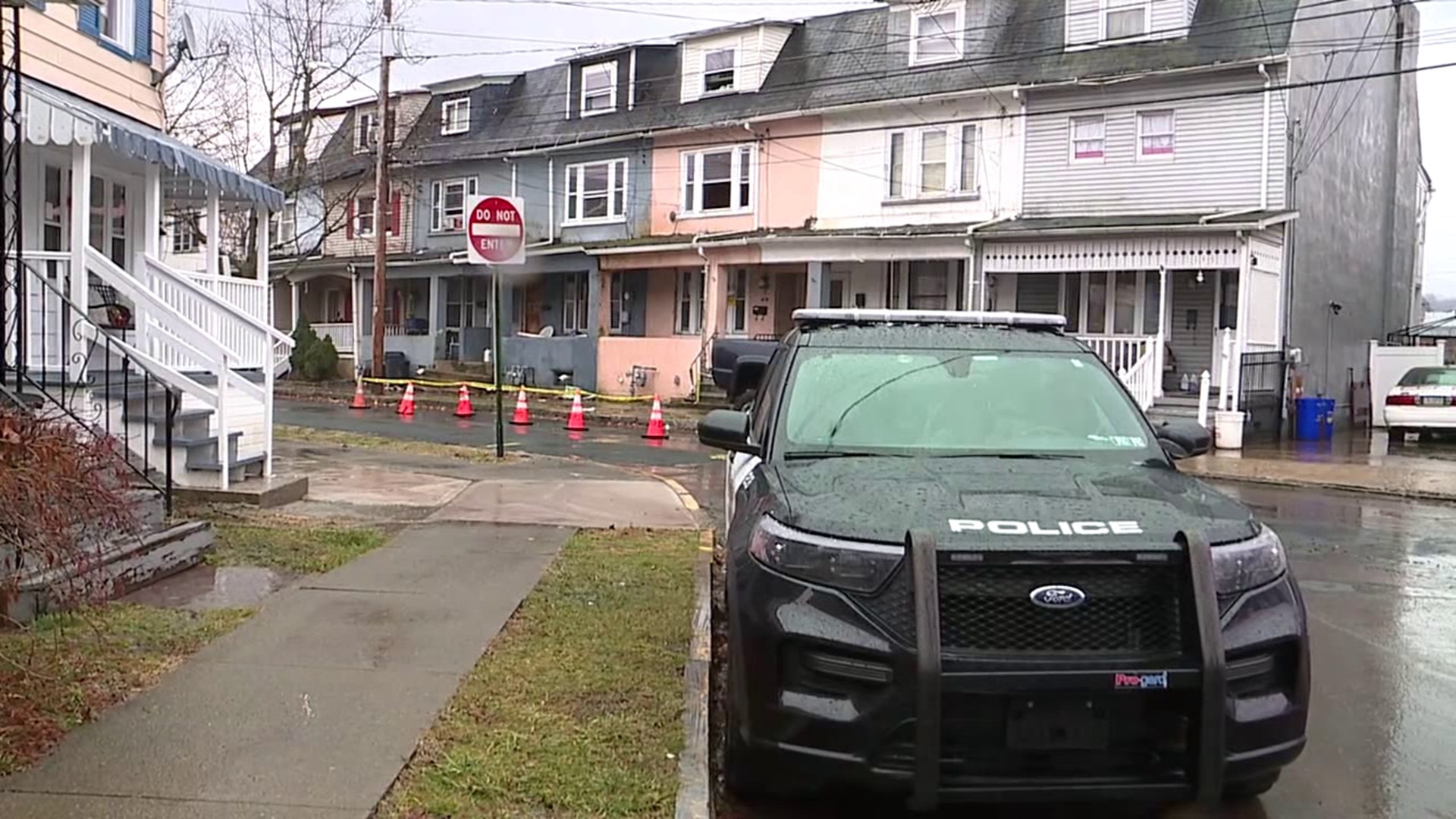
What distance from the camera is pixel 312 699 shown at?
16.5ft

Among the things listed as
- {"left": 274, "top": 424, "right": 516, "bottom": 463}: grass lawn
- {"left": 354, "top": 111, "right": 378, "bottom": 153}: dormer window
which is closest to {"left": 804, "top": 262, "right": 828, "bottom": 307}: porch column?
{"left": 274, "top": 424, "right": 516, "bottom": 463}: grass lawn

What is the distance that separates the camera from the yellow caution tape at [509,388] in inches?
1123

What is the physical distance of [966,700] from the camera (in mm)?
3744

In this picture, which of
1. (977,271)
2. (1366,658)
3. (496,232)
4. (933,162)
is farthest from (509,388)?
(1366,658)

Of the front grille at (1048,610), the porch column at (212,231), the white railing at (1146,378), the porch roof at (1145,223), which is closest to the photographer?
the front grille at (1048,610)

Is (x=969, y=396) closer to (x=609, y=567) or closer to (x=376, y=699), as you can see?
(x=376, y=699)

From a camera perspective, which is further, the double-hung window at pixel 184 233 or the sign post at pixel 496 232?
the double-hung window at pixel 184 233

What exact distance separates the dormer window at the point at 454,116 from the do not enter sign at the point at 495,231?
23.8 m

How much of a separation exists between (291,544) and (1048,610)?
20.2 ft

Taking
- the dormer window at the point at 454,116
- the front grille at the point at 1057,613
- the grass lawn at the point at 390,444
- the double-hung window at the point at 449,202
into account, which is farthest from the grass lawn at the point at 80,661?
the dormer window at the point at 454,116

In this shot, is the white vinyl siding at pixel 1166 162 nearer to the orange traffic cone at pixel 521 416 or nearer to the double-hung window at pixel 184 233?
the orange traffic cone at pixel 521 416

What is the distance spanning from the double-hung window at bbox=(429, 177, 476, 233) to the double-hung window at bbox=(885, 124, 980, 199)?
13853mm

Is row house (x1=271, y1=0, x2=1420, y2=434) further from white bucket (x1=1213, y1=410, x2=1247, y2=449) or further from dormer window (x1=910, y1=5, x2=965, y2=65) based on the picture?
white bucket (x1=1213, y1=410, x2=1247, y2=449)

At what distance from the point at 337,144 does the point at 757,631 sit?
38119mm
